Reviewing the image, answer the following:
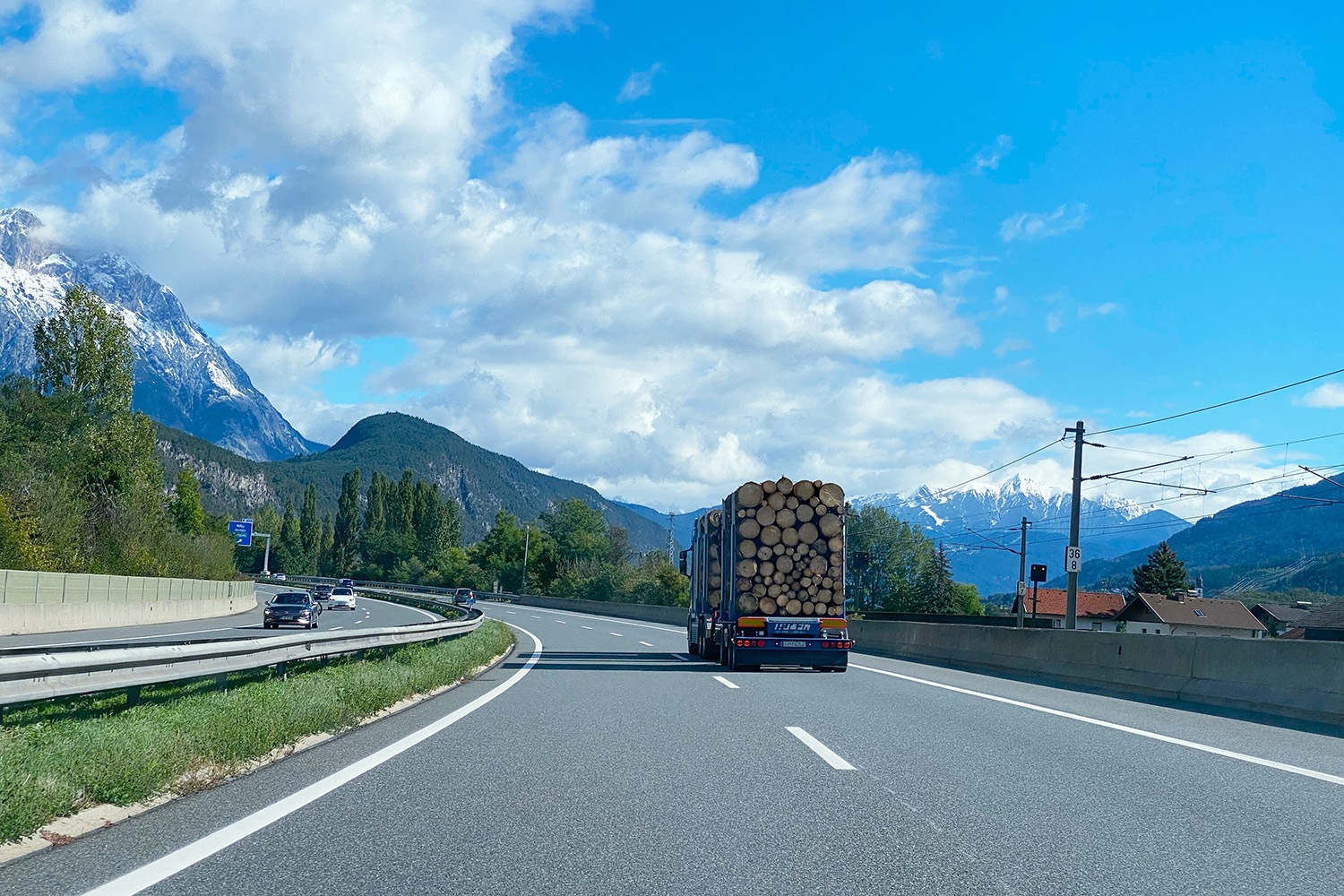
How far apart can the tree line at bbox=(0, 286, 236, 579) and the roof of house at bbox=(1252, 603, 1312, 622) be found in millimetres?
106581

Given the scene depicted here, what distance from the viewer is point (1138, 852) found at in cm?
Answer: 580

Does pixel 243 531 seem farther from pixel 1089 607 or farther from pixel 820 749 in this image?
pixel 820 749

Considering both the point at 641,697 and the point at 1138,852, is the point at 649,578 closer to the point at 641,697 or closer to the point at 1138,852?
the point at 641,697

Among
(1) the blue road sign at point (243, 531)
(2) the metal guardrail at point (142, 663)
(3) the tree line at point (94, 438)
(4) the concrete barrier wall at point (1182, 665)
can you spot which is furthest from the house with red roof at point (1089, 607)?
(2) the metal guardrail at point (142, 663)

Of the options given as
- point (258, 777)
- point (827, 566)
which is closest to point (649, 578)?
point (827, 566)

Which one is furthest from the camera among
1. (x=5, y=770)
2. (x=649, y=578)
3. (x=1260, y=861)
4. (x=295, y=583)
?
(x=295, y=583)

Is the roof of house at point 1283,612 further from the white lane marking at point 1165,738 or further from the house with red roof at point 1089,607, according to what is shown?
the white lane marking at point 1165,738

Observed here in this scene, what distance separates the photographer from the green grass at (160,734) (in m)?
6.20

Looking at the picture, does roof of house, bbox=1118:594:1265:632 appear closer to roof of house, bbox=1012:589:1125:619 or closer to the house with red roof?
the house with red roof

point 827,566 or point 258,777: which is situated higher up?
point 827,566

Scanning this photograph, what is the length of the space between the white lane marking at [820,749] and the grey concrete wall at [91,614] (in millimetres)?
26598

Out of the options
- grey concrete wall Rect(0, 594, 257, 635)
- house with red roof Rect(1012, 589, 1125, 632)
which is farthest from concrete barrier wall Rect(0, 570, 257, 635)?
house with red roof Rect(1012, 589, 1125, 632)

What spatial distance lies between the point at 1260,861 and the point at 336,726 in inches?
308

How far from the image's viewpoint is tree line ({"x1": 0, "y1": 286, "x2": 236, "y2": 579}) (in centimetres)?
5891
